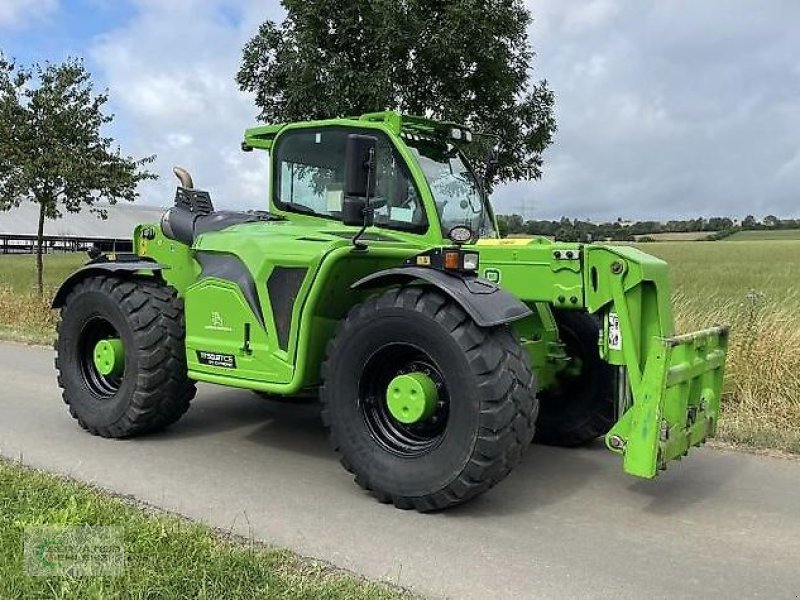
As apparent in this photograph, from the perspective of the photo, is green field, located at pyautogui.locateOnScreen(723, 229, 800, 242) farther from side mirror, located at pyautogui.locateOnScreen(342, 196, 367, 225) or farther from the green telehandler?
side mirror, located at pyautogui.locateOnScreen(342, 196, 367, 225)

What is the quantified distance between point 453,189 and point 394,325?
162 centimetres

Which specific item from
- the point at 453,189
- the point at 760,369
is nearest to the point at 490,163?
the point at 453,189

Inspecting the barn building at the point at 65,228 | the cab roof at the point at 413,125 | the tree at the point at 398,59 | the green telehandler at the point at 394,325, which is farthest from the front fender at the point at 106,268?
the barn building at the point at 65,228

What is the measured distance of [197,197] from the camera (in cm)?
639

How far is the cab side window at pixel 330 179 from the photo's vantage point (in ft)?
18.2

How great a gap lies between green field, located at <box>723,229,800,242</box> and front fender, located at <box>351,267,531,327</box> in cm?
6634

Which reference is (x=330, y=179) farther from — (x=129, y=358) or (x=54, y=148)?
(x=54, y=148)

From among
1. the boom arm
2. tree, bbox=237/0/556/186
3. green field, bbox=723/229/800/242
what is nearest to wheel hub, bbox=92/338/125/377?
the boom arm

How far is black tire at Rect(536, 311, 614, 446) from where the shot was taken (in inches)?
223

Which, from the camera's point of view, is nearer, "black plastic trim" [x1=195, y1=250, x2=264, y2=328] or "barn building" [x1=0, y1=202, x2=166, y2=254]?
"black plastic trim" [x1=195, y1=250, x2=264, y2=328]

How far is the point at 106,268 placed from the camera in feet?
20.1

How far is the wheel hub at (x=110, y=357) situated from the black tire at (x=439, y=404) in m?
1.93

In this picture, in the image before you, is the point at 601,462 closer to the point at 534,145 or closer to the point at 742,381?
the point at 742,381

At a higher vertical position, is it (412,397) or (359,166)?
(359,166)
